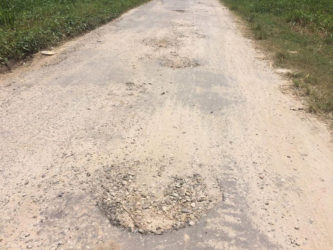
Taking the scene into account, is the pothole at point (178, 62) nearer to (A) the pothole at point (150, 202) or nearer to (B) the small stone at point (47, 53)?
(B) the small stone at point (47, 53)

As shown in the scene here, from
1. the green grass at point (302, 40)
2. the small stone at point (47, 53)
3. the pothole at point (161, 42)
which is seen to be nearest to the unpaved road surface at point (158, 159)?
the green grass at point (302, 40)

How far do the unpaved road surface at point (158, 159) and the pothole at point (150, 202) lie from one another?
0.01m

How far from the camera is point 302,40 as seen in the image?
8.77 metres

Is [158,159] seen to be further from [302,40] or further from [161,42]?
[302,40]

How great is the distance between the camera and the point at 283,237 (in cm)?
258

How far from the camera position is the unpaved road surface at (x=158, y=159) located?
2.59 m

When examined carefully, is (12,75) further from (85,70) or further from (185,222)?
(185,222)

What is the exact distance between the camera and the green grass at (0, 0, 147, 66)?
6.62 m

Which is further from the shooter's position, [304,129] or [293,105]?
[293,105]

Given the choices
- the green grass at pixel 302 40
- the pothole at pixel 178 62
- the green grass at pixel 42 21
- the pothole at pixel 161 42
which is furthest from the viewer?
the pothole at pixel 161 42

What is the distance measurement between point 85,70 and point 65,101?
4.78ft

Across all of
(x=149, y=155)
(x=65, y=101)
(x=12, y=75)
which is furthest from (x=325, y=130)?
(x=12, y=75)

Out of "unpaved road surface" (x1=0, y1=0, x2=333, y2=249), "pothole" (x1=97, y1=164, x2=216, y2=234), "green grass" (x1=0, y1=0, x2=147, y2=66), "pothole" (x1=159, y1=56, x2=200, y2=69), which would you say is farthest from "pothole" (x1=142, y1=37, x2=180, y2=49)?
"pothole" (x1=97, y1=164, x2=216, y2=234)

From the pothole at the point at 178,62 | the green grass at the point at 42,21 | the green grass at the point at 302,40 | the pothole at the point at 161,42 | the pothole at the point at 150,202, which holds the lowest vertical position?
the green grass at the point at 302,40
